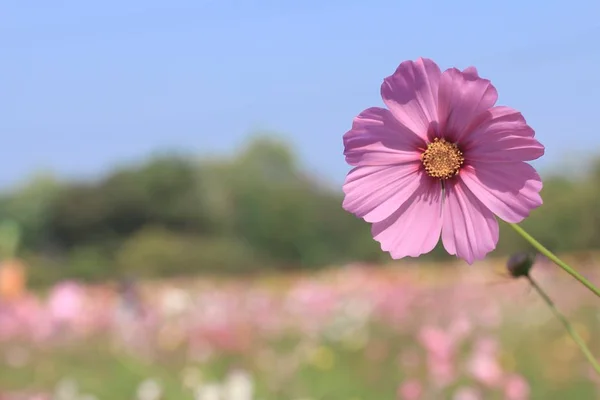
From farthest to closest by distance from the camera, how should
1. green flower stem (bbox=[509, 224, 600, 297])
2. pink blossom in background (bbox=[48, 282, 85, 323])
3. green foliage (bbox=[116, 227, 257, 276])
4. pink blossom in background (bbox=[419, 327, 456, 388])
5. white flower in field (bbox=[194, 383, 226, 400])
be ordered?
green foliage (bbox=[116, 227, 257, 276])
pink blossom in background (bbox=[48, 282, 85, 323])
pink blossom in background (bbox=[419, 327, 456, 388])
white flower in field (bbox=[194, 383, 226, 400])
green flower stem (bbox=[509, 224, 600, 297])

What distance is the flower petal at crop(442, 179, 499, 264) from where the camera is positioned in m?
0.69

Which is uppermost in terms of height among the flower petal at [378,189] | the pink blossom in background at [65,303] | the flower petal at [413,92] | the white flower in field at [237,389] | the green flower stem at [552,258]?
the flower petal at [413,92]

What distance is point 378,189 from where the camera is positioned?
74 cm

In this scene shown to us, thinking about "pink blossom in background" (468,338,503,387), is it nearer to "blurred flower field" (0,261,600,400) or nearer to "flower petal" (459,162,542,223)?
"blurred flower field" (0,261,600,400)

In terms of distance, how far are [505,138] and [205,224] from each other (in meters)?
18.8

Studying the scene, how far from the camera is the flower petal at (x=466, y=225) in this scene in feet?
2.27

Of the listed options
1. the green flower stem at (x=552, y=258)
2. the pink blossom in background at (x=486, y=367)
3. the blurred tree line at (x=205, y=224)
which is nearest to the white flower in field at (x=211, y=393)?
the pink blossom in background at (x=486, y=367)

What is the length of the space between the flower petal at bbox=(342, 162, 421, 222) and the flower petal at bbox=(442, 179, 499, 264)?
34 mm

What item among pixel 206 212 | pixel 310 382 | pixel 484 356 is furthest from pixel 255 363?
pixel 206 212

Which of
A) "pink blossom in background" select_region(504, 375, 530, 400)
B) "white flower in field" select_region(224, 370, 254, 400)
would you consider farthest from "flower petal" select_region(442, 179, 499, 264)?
"pink blossom in background" select_region(504, 375, 530, 400)

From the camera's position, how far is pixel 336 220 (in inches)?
715

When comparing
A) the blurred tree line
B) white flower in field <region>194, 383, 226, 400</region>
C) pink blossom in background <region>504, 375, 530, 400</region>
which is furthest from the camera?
the blurred tree line

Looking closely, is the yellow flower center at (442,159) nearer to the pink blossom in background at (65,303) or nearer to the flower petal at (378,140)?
the flower petal at (378,140)

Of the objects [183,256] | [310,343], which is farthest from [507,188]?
[183,256]
